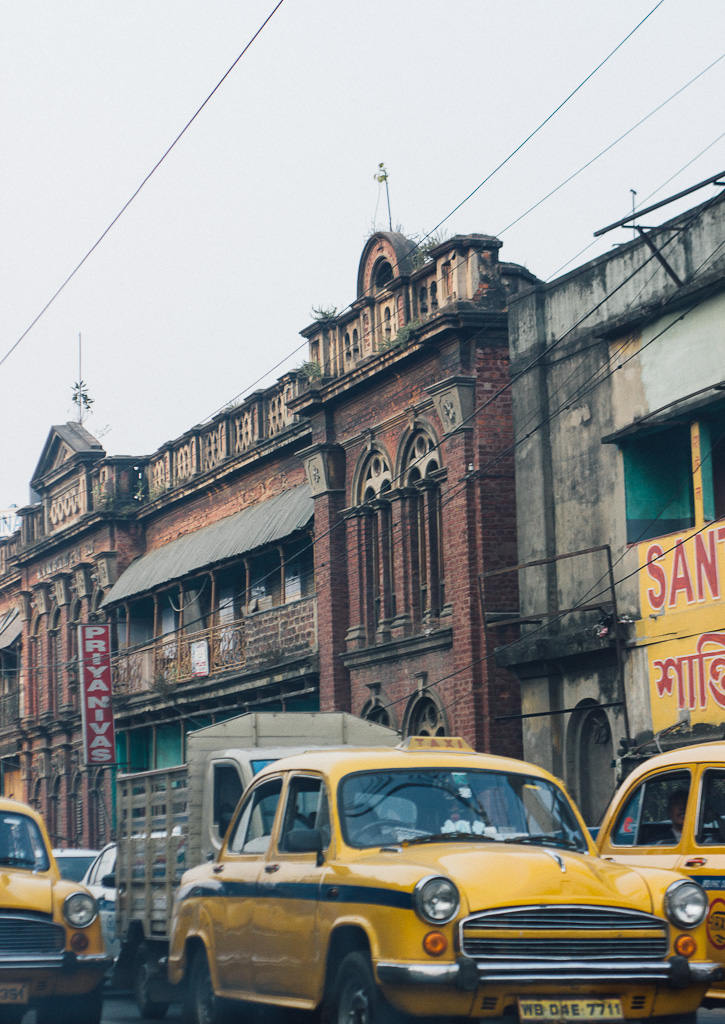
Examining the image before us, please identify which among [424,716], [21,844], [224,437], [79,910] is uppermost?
[224,437]

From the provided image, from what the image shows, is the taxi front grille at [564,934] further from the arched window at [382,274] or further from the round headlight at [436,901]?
the arched window at [382,274]

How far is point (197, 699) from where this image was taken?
30797 millimetres

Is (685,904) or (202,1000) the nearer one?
(685,904)

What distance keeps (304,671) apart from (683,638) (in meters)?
9.82

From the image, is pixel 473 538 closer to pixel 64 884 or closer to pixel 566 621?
pixel 566 621

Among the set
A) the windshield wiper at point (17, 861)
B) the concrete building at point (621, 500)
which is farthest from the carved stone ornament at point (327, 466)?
the windshield wiper at point (17, 861)

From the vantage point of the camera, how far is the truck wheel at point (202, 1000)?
995cm

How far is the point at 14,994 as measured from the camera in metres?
10.8

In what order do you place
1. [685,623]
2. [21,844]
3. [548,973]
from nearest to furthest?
[548,973] < [21,844] < [685,623]

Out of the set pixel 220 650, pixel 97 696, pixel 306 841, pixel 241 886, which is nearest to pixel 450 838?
pixel 306 841

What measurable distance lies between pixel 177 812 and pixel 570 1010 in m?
8.09

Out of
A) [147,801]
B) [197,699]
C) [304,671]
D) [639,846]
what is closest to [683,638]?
[147,801]

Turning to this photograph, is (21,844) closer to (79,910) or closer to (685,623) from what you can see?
(79,910)

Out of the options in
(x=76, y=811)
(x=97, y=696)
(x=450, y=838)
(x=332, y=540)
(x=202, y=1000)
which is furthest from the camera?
(x=76, y=811)
